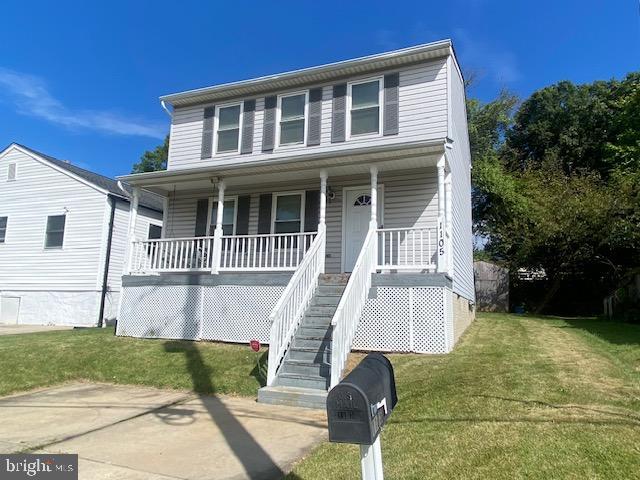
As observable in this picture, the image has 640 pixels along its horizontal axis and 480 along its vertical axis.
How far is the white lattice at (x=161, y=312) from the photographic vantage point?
33.8 ft

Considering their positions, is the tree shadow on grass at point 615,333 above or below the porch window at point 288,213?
below

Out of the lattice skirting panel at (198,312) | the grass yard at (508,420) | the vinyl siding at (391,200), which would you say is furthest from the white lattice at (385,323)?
the vinyl siding at (391,200)

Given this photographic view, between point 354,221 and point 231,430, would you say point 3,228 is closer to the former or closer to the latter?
point 354,221

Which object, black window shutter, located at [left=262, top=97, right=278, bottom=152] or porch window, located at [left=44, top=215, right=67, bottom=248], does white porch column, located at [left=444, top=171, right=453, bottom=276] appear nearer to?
black window shutter, located at [left=262, top=97, right=278, bottom=152]

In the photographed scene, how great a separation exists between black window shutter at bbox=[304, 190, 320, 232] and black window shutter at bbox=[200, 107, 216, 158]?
348 centimetres

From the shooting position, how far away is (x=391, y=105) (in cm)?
1155

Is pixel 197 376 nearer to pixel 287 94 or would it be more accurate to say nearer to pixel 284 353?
pixel 284 353

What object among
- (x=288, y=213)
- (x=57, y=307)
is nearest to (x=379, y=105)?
(x=288, y=213)

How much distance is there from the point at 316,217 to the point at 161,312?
4.21 meters

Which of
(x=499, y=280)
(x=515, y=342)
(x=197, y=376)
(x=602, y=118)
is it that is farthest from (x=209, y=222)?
(x=602, y=118)

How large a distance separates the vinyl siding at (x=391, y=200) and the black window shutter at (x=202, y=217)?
860mm

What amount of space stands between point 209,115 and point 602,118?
87.6 feet

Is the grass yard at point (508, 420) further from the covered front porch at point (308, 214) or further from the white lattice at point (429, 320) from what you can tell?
the covered front porch at point (308, 214)

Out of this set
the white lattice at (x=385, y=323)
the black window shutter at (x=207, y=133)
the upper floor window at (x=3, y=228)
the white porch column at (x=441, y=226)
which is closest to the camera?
the white lattice at (x=385, y=323)
